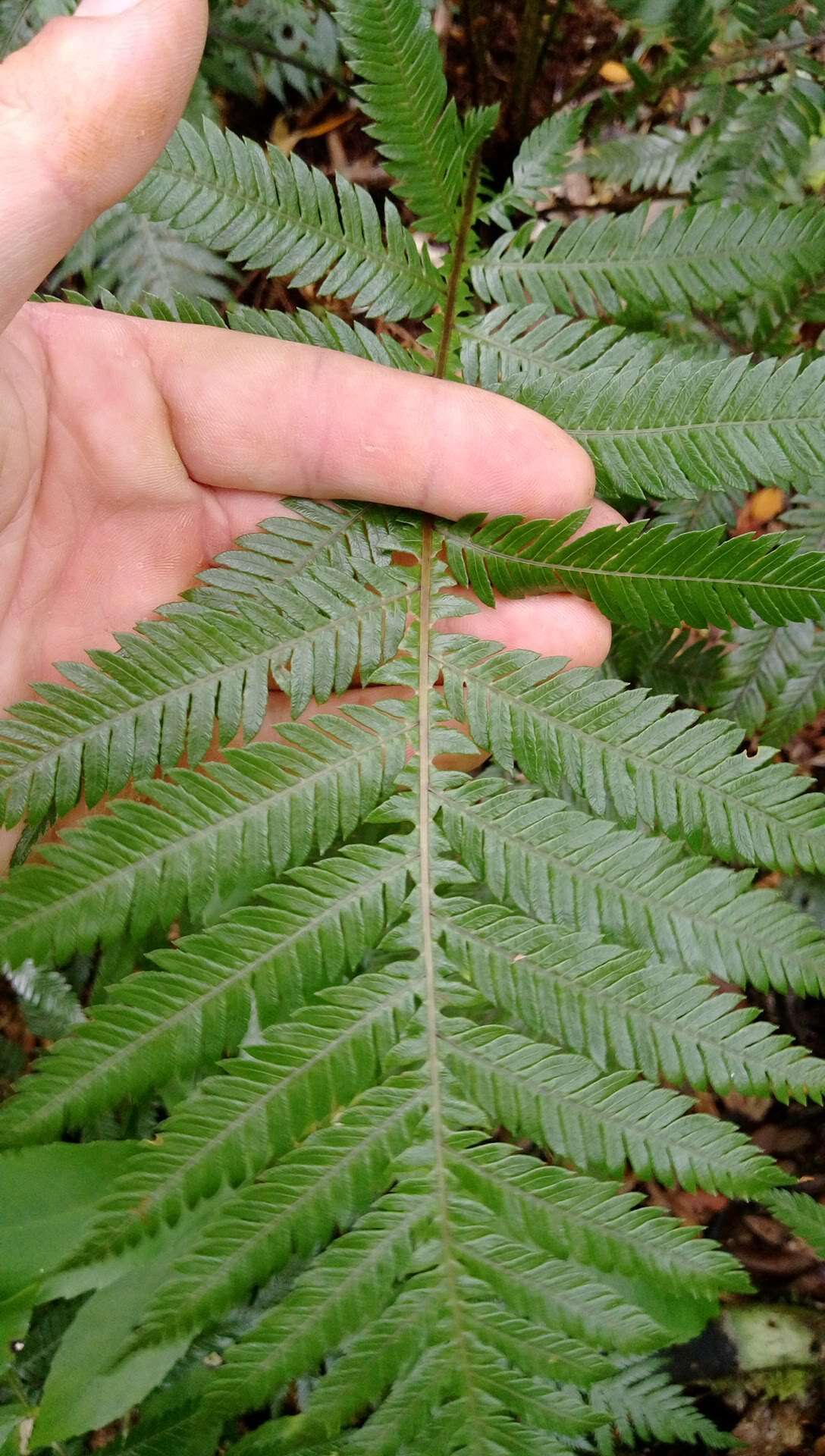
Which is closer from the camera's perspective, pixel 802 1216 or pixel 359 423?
pixel 359 423

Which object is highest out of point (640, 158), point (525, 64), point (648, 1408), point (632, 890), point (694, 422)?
point (525, 64)

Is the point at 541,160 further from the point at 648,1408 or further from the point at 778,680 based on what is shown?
the point at 648,1408

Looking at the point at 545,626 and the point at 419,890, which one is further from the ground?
the point at 545,626

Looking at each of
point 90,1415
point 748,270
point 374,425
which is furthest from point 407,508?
point 90,1415

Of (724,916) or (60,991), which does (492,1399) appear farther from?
(60,991)

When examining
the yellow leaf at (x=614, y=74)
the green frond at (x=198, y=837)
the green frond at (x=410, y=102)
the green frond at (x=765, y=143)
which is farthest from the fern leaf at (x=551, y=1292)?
the yellow leaf at (x=614, y=74)

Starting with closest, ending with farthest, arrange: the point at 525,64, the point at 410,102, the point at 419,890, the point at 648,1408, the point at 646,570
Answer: the point at 419,890, the point at 646,570, the point at 410,102, the point at 648,1408, the point at 525,64

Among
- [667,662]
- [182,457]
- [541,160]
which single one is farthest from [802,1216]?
[541,160]
